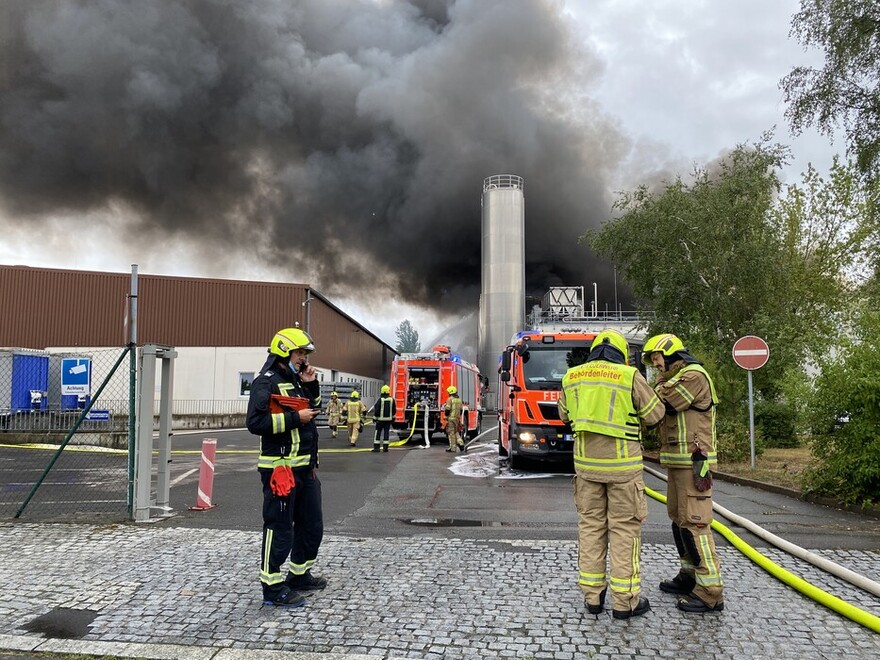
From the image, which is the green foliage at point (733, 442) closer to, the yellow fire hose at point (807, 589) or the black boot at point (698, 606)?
the yellow fire hose at point (807, 589)

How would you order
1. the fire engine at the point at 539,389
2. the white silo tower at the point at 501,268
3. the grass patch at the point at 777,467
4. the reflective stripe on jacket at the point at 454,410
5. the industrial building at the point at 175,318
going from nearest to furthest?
1. the grass patch at the point at 777,467
2. the fire engine at the point at 539,389
3. the reflective stripe on jacket at the point at 454,410
4. the industrial building at the point at 175,318
5. the white silo tower at the point at 501,268

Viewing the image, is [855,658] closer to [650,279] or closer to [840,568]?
[840,568]

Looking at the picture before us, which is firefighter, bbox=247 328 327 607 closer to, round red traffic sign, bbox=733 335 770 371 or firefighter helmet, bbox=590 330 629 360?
firefighter helmet, bbox=590 330 629 360

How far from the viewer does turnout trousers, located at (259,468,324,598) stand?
157 inches

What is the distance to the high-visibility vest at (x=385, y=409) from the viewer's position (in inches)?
601

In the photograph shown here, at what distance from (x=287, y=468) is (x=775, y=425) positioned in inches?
598

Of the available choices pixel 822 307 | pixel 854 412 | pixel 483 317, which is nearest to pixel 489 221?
pixel 483 317

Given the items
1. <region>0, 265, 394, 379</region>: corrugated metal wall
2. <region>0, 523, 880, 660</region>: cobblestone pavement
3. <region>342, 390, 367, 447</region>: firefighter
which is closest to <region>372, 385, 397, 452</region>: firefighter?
<region>342, 390, 367, 447</region>: firefighter

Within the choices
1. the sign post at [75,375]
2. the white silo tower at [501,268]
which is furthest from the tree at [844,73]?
the white silo tower at [501,268]

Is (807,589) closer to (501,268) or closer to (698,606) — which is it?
(698,606)

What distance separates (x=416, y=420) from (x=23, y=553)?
45.0ft

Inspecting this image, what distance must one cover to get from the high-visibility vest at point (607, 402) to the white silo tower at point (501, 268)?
38918 millimetres

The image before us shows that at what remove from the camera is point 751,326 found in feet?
60.1

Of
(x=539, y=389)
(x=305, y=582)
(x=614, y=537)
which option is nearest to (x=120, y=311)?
(x=539, y=389)
